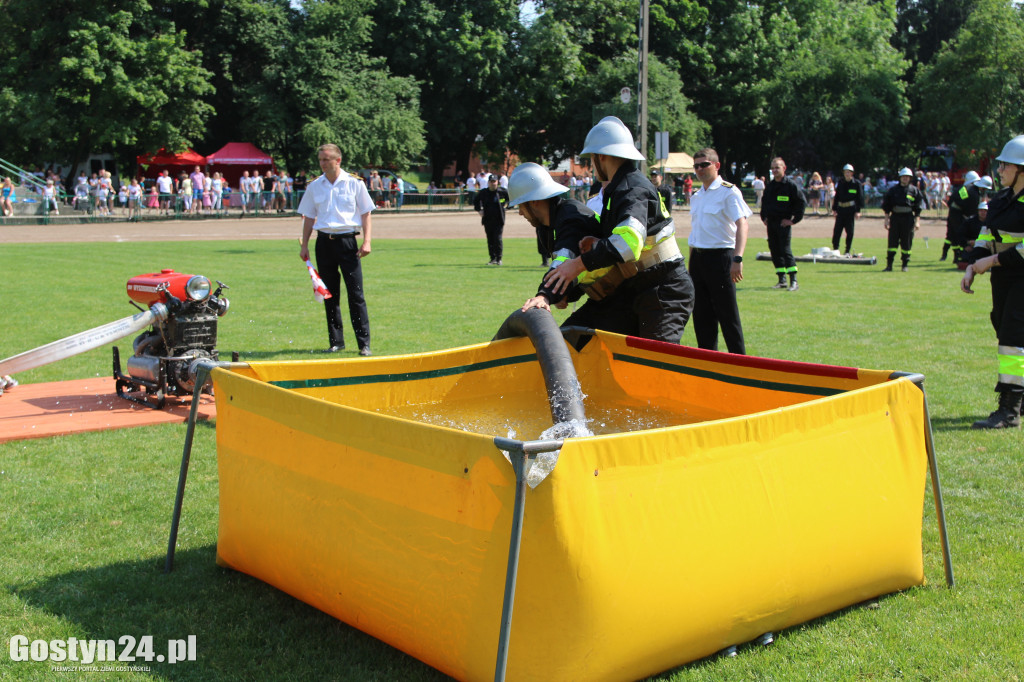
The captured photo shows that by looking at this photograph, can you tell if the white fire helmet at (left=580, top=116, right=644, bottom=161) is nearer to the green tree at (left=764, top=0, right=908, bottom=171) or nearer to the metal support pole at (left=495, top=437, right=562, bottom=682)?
the metal support pole at (left=495, top=437, right=562, bottom=682)

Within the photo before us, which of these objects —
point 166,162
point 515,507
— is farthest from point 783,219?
point 166,162

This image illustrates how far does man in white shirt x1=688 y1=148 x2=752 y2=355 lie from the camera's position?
28.0ft

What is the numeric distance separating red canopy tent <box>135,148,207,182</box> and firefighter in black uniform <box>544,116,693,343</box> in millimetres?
46974

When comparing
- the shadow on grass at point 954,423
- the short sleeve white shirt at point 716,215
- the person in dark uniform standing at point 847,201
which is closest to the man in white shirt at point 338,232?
the short sleeve white shirt at point 716,215

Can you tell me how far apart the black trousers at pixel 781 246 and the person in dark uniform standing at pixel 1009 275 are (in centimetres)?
932

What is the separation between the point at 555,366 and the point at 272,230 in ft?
99.3

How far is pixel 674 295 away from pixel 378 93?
4747 centimetres

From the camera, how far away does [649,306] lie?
239 inches

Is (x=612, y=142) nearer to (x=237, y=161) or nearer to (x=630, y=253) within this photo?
(x=630, y=253)

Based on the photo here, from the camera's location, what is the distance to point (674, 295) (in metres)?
6.11

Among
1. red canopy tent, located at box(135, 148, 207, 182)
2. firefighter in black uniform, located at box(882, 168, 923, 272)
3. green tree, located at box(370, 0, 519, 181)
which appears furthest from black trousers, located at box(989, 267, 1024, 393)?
green tree, located at box(370, 0, 519, 181)

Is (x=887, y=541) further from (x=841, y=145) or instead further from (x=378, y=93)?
(x=841, y=145)

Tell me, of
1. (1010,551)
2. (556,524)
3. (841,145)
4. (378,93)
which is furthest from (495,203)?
(841,145)

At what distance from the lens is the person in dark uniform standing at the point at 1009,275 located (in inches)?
275
